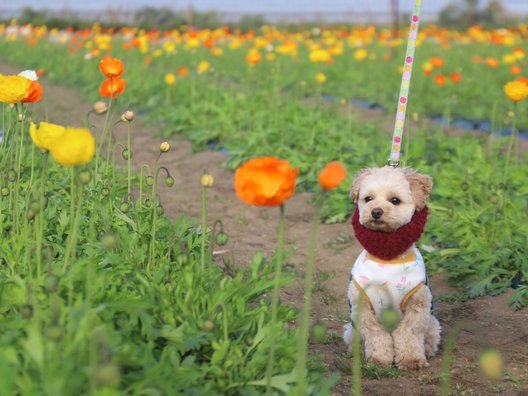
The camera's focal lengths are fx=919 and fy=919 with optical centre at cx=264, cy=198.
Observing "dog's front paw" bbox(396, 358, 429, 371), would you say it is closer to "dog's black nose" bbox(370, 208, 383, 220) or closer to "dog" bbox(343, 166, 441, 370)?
"dog" bbox(343, 166, 441, 370)

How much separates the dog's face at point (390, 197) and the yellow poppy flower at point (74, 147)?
1541mm

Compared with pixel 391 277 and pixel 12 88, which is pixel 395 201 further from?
pixel 12 88

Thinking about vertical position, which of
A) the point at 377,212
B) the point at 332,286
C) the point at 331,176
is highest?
the point at 331,176

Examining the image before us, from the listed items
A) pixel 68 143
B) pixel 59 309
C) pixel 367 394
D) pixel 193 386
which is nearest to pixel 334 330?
pixel 367 394

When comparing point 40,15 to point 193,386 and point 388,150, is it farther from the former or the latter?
point 193,386

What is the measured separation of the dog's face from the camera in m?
3.73

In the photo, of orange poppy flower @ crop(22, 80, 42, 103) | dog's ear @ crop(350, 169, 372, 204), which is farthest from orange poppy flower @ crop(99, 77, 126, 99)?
dog's ear @ crop(350, 169, 372, 204)

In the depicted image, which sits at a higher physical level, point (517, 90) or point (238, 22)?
A: point (517, 90)

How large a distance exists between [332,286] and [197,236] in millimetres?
1213

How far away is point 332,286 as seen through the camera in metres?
5.13

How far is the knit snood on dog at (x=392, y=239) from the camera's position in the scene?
379 cm

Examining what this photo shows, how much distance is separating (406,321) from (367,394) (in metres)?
0.46

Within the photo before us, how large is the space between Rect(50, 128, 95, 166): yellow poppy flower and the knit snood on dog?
1628 mm

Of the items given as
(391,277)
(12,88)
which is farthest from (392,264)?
(12,88)
